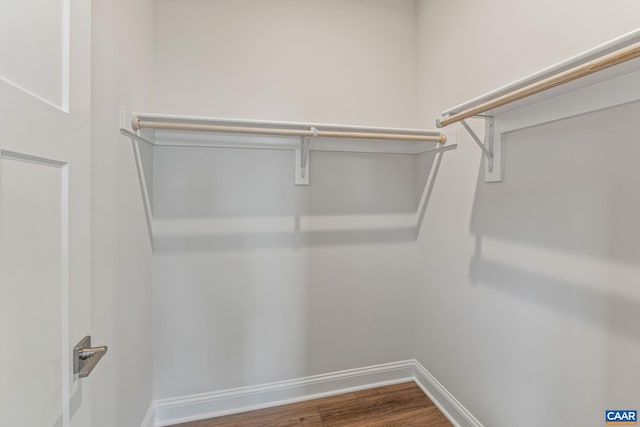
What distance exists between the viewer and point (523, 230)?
A: 119 centimetres

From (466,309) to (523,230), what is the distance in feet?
1.77

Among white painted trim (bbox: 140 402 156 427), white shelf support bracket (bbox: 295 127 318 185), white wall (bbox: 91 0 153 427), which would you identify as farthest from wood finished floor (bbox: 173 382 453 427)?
white shelf support bracket (bbox: 295 127 318 185)

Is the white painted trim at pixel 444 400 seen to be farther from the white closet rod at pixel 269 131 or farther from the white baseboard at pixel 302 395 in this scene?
the white closet rod at pixel 269 131

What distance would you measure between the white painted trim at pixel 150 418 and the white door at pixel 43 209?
948 mm

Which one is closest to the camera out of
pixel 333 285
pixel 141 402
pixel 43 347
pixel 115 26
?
pixel 43 347

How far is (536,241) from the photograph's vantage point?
45.0 inches

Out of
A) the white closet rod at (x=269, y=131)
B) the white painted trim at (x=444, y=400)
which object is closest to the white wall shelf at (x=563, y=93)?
the white closet rod at (x=269, y=131)

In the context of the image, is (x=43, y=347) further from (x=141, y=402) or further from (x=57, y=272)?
(x=141, y=402)

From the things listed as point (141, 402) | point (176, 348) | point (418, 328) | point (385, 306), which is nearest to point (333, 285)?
point (385, 306)

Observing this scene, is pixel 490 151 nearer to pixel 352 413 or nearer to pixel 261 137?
pixel 261 137

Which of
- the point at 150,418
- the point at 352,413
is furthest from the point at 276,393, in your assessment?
the point at 150,418

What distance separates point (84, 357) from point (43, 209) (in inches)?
14.3

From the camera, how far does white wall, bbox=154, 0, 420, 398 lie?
1595 mm

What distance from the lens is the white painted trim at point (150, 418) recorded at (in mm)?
1455
